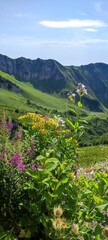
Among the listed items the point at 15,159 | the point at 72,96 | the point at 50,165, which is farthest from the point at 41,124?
the point at 50,165

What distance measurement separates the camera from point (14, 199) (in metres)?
7.20

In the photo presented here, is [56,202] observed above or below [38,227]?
above

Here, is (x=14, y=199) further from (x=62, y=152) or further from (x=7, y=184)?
(x=62, y=152)

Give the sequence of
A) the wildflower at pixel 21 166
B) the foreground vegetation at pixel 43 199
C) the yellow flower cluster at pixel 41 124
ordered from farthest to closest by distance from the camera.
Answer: the yellow flower cluster at pixel 41 124
the wildflower at pixel 21 166
the foreground vegetation at pixel 43 199

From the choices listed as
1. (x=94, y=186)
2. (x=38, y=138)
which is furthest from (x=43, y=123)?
(x=94, y=186)

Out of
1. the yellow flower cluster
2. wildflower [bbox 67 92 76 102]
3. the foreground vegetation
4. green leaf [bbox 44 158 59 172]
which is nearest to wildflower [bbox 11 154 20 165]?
the foreground vegetation

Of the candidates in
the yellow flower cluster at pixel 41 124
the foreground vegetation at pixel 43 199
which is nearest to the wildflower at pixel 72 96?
the yellow flower cluster at pixel 41 124

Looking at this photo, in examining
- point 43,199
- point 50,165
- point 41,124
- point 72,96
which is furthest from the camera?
point 72,96

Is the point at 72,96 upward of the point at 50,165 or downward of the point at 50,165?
upward

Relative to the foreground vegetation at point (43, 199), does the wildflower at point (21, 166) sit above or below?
above

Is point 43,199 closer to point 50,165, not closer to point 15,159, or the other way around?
point 50,165

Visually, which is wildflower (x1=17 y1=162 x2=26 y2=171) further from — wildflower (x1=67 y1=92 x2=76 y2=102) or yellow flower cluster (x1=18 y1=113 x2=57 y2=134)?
wildflower (x1=67 y1=92 x2=76 y2=102)

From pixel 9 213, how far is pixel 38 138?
250 cm

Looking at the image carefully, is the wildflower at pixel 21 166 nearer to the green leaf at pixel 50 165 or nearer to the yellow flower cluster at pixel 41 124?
the green leaf at pixel 50 165
